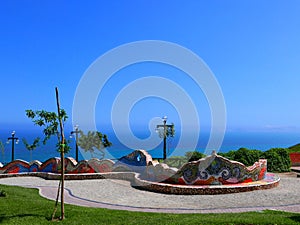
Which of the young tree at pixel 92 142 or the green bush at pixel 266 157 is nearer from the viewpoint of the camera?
the green bush at pixel 266 157

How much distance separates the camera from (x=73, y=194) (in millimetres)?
14336

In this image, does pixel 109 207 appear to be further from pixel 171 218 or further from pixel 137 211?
pixel 171 218

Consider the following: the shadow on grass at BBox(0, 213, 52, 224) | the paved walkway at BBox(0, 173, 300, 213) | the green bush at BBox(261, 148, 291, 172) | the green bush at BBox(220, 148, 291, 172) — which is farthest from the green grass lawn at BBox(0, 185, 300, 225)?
the green bush at BBox(261, 148, 291, 172)

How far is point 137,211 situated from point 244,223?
3.47 meters

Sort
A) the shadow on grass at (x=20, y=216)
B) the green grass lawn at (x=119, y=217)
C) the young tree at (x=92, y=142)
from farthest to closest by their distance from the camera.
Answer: the young tree at (x=92, y=142) → the shadow on grass at (x=20, y=216) → the green grass lawn at (x=119, y=217)

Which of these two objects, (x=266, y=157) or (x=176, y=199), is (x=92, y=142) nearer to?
(x=266, y=157)

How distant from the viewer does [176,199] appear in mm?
13508

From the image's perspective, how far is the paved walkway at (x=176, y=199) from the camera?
11.4 m

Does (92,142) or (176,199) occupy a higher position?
(92,142)

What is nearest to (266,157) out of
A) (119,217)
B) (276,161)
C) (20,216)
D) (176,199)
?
(276,161)

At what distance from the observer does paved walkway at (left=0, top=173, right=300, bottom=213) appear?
11.4m

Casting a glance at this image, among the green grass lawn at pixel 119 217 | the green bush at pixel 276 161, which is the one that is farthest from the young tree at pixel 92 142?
the green grass lawn at pixel 119 217

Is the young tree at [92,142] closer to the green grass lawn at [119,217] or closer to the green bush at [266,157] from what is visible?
the green bush at [266,157]

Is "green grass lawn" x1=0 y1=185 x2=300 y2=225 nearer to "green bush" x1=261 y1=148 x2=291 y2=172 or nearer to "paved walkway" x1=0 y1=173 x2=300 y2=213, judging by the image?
"paved walkway" x1=0 y1=173 x2=300 y2=213
